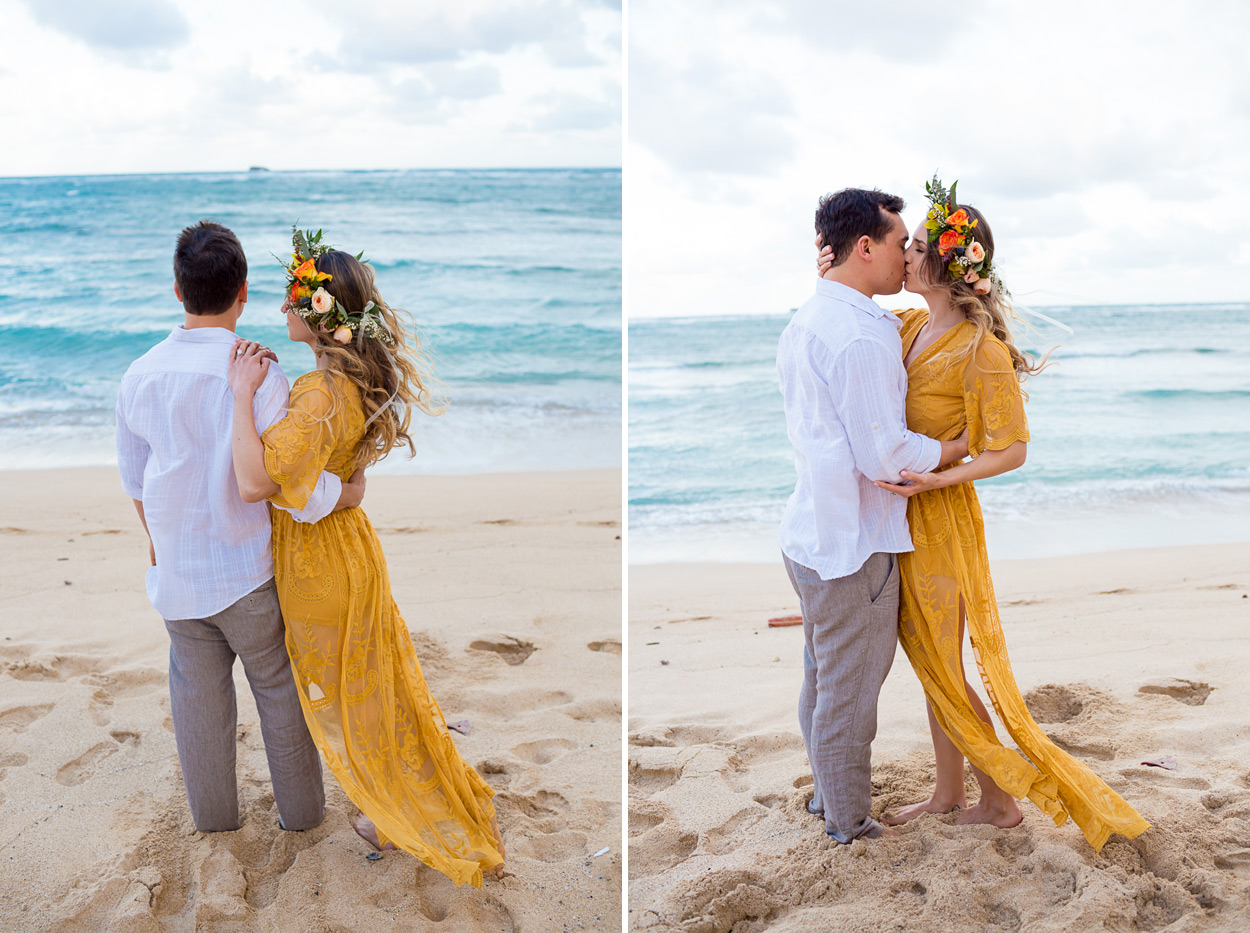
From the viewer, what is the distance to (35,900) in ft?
8.38

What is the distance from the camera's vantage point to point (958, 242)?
249 cm

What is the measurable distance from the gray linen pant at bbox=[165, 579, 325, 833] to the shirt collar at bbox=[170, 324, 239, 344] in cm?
69

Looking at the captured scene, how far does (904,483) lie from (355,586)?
1589 millimetres

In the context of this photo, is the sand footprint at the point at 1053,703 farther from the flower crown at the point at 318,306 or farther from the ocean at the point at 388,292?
the ocean at the point at 388,292

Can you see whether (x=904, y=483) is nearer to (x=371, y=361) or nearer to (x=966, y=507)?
(x=966, y=507)

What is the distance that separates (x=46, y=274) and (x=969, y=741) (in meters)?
20.1

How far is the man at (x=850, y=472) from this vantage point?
248 cm

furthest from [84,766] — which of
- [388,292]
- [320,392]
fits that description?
[388,292]

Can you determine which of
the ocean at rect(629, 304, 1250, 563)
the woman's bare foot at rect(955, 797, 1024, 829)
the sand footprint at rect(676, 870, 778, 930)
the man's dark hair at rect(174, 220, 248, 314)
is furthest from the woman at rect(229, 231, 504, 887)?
the ocean at rect(629, 304, 1250, 563)

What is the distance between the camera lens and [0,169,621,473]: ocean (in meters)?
10.2

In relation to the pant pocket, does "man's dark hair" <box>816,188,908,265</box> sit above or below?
above

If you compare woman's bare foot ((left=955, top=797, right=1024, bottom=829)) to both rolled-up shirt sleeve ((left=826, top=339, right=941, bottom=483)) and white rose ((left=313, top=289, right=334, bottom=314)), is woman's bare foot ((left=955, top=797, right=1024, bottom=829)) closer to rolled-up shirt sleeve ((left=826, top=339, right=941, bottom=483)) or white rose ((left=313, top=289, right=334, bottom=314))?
rolled-up shirt sleeve ((left=826, top=339, right=941, bottom=483))

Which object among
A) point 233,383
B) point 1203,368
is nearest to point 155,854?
point 233,383

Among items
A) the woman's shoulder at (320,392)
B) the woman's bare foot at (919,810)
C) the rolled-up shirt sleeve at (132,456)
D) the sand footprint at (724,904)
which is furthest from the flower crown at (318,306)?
the woman's bare foot at (919,810)
